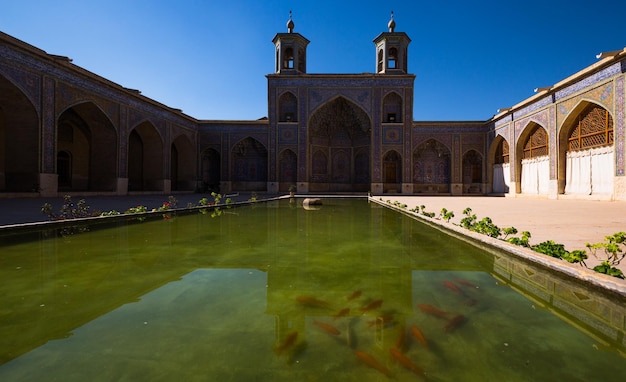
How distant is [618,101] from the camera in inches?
418

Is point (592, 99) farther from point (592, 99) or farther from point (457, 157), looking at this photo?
point (457, 157)

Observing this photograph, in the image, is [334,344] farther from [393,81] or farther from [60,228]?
→ [393,81]

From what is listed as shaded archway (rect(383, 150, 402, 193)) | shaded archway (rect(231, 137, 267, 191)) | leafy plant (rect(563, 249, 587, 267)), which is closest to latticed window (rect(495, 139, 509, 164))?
shaded archway (rect(383, 150, 402, 193))

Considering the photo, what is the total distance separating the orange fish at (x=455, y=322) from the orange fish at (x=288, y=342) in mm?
726

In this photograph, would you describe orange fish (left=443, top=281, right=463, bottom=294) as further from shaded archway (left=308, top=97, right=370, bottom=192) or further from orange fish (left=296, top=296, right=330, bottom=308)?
shaded archway (left=308, top=97, right=370, bottom=192)

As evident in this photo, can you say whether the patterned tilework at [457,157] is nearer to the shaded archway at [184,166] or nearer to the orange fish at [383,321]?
the shaded archway at [184,166]

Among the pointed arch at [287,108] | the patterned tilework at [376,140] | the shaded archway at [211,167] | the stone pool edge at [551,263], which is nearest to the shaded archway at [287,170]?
the pointed arch at [287,108]

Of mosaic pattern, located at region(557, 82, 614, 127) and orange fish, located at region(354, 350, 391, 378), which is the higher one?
mosaic pattern, located at region(557, 82, 614, 127)

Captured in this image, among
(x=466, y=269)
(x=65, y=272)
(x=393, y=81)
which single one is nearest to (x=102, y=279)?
(x=65, y=272)

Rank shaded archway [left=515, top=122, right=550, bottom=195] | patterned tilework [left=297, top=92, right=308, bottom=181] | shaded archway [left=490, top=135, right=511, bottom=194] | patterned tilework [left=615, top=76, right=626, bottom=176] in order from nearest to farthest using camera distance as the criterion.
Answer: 1. patterned tilework [left=615, top=76, right=626, bottom=176]
2. shaded archway [left=515, top=122, right=550, bottom=195]
3. shaded archway [left=490, top=135, right=511, bottom=194]
4. patterned tilework [left=297, top=92, right=308, bottom=181]

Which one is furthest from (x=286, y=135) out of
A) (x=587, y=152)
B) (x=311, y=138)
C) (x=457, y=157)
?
(x=587, y=152)

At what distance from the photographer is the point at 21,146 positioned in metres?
10.7

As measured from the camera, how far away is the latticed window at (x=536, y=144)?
14875 mm

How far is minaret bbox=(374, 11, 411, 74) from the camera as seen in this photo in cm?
1986
